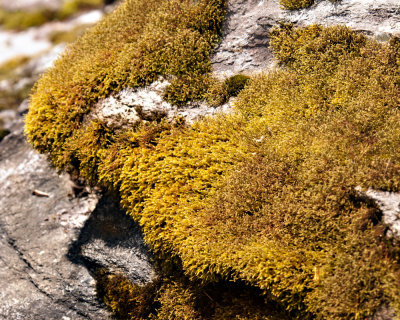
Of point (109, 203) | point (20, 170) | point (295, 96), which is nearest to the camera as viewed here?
point (295, 96)

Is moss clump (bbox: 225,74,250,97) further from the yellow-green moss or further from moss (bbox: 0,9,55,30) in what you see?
moss (bbox: 0,9,55,30)

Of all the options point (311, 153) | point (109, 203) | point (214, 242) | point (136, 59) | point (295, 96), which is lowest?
point (109, 203)

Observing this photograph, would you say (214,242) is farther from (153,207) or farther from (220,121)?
(220,121)

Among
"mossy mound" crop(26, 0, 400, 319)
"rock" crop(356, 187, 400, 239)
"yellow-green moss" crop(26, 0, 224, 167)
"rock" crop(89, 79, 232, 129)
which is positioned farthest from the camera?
"yellow-green moss" crop(26, 0, 224, 167)

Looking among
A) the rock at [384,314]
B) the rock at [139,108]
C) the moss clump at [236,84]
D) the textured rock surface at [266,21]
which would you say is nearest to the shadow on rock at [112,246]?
the rock at [139,108]

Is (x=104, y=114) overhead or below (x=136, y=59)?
below

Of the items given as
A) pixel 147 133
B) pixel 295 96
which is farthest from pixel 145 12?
pixel 295 96

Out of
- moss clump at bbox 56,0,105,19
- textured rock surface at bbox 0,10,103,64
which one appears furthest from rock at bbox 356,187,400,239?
moss clump at bbox 56,0,105,19
